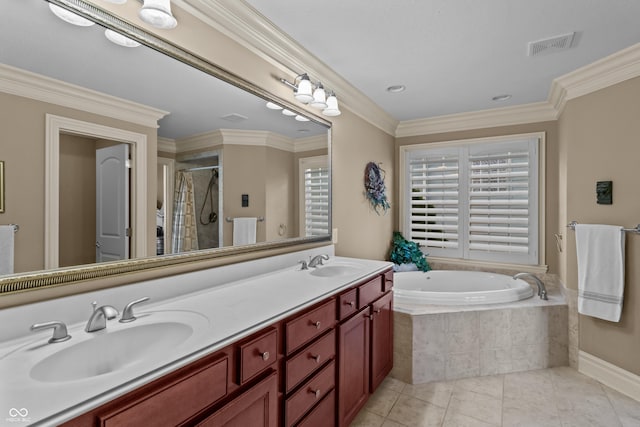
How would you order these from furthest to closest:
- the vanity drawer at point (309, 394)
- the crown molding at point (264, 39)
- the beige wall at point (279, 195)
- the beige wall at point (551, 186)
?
the beige wall at point (551, 186) → the beige wall at point (279, 195) → the crown molding at point (264, 39) → the vanity drawer at point (309, 394)

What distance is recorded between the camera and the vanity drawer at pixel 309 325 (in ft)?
4.47

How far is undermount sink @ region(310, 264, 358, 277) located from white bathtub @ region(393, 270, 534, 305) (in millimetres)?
621

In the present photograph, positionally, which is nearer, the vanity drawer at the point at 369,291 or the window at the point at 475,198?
the vanity drawer at the point at 369,291

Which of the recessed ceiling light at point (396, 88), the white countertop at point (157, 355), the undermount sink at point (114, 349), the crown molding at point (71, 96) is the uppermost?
the recessed ceiling light at point (396, 88)

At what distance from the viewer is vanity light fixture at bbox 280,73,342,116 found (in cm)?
214

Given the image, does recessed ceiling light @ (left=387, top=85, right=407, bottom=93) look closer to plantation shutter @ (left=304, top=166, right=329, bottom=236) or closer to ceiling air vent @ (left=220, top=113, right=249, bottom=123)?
plantation shutter @ (left=304, top=166, right=329, bottom=236)

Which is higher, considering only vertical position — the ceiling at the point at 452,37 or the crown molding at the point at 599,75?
the ceiling at the point at 452,37

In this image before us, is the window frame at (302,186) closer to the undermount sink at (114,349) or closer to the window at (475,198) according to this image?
the undermount sink at (114,349)

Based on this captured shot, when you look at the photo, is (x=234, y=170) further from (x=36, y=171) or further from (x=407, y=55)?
(x=407, y=55)

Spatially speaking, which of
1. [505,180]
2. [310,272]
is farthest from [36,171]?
[505,180]

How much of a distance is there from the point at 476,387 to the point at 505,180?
2152 mm

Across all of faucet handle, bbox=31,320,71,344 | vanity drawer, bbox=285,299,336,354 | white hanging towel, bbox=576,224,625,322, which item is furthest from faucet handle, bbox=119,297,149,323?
white hanging towel, bbox=576,224,625,322

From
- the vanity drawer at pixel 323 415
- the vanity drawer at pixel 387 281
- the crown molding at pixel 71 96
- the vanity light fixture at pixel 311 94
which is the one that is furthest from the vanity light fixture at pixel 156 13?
the vanity drawer at pixel 387 281

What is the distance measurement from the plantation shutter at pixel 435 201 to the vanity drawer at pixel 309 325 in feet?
8.57
